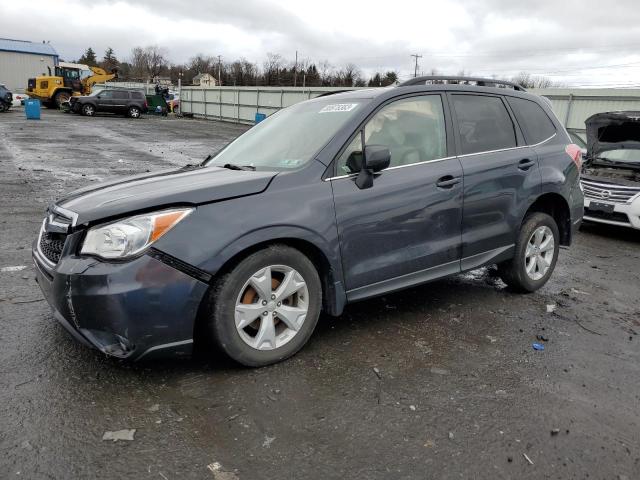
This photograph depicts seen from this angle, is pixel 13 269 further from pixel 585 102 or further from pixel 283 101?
pixel 283 101

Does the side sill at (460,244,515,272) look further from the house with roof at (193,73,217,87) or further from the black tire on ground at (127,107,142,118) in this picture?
the house with roof at (193,73,217,87)

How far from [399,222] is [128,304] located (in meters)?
1.85

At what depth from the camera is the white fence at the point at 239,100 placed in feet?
94.7

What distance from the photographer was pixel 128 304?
2705 mm

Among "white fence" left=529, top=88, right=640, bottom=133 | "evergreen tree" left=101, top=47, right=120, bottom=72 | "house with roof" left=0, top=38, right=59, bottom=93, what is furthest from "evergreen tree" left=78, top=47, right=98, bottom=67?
"white fence" left=529, top=88, right=640, bottom=133

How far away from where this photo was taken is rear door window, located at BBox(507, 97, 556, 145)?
15.3 feet

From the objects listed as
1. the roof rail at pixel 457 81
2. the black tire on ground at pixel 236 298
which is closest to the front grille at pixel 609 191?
the roof rail at pixel 457 81

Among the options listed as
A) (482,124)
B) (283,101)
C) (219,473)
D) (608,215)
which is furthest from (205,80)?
(219,473)

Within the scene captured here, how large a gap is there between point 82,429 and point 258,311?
1.10 m

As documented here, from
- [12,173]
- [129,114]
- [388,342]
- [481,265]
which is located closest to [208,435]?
[388,342]

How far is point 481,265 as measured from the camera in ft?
14.0

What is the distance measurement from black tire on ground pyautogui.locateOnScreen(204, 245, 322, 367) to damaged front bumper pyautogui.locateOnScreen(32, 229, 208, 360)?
12 centimetres

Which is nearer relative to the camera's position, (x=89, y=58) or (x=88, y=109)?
(x=88, y=109)

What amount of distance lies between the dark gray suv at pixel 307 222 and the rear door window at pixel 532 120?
0.06 ft
